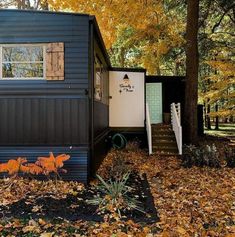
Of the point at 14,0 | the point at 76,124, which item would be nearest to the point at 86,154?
the point at 76,124

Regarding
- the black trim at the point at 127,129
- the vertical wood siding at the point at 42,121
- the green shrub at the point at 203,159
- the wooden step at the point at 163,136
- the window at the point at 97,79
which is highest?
the window at the point at 97,79

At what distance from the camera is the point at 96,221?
458cm

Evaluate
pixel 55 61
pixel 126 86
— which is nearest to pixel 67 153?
pixel 55 61

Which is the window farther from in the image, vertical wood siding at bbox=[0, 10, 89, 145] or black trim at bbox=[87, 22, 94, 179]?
vertical wood siding at bbox=[0, 10, 89, 145]

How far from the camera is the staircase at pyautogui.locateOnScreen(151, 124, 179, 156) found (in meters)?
11.0

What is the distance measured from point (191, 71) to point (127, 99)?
2750 millimetres

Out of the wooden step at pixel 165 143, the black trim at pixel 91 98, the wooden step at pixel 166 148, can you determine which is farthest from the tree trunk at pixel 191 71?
the black trim at pixel 91 98

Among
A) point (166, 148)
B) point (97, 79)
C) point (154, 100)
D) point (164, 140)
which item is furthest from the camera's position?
point (154, 100)

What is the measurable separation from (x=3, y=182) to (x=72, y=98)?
230 centimetres

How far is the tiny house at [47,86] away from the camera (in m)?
6.91

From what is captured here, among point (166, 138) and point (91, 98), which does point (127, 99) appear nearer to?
point (166, 138)

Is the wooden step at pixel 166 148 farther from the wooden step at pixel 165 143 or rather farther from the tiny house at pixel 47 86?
the tiny house at pixel 47 86

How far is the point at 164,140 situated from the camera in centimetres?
1152

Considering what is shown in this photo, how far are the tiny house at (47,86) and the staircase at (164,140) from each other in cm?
450
